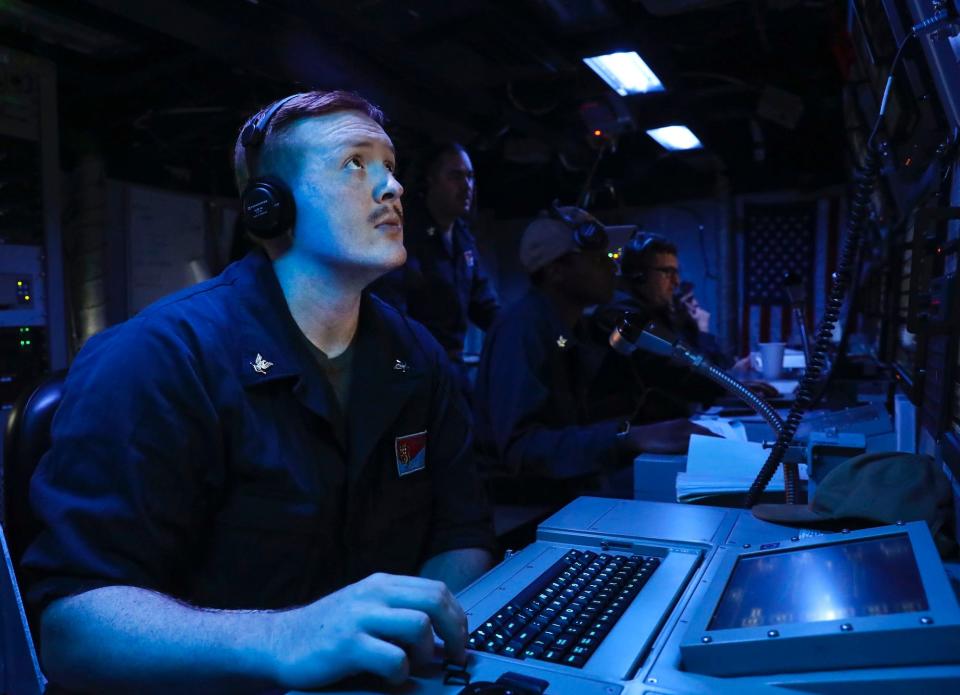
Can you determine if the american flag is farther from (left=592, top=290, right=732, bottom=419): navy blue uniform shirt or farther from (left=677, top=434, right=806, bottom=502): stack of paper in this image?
(left=677, top=434, right=806, bottom=502): stack of paper

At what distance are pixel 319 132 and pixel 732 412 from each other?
70.6 inches

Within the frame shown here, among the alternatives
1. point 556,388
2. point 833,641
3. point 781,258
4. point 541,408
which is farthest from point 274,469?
point 781,258

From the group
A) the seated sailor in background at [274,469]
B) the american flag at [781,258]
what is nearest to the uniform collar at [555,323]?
the seated sailor in background at [274,469]

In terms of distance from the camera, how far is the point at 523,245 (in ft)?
8.00

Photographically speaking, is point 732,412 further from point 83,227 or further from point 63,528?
point 83,227

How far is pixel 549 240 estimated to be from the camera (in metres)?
2.38

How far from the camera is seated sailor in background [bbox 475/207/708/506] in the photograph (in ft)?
6.31

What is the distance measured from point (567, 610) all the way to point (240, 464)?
50 centimetres

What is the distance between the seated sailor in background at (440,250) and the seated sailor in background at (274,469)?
1.57m

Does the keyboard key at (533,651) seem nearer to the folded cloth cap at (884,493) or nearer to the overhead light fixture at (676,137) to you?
the folded cloth cap at (884,493)

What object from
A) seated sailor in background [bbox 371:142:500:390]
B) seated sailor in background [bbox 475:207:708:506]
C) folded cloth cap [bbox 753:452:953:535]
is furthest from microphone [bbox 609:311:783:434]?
seated sailor in background [bbox 371:142:500:390]

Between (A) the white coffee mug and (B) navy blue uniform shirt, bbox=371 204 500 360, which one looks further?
(A) the white coffee mug

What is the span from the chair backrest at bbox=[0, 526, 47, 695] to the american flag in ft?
18.4

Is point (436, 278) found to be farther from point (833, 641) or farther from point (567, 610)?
point (833, 641)
